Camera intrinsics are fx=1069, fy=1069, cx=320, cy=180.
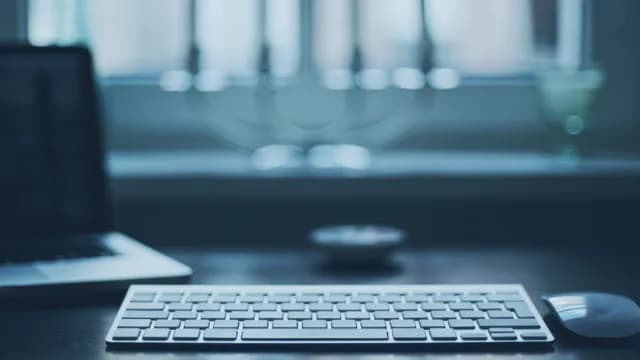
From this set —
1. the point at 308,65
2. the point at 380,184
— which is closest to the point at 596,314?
the point at 380,184

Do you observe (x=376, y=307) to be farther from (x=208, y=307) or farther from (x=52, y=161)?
(x=52, y=161)

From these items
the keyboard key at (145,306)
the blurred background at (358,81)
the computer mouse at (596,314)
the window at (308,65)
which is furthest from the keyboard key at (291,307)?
the window at (308,65)

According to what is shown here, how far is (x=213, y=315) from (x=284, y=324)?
63 mm

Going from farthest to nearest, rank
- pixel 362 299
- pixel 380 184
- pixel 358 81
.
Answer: pixel 358 81 < pixel 380 184 < pixel 362 299

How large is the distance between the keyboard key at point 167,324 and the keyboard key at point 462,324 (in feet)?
0.73

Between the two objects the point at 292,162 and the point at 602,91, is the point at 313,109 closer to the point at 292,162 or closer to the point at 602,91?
the point at 292,162

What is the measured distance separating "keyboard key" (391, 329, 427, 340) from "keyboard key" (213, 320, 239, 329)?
0.42 feet

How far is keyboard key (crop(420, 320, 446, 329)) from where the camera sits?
0.87m

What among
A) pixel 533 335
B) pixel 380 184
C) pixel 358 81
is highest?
pixel 358 81

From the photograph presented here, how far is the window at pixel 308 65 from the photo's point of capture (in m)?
1.52

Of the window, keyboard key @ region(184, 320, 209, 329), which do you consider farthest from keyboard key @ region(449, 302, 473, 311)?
the window

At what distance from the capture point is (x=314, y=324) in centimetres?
87

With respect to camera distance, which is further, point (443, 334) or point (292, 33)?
point (292, 33)

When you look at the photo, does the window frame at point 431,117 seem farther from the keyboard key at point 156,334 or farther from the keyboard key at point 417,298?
the keyboard key at point 156,334
